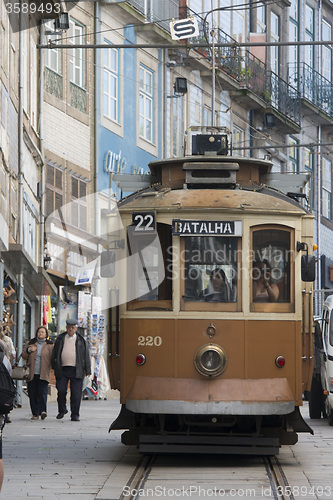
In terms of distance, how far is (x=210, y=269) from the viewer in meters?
14.6

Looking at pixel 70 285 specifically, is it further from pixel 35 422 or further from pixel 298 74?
pixel 298 74

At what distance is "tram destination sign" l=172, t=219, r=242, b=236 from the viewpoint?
14.6m

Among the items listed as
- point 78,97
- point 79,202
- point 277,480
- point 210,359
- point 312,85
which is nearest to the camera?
point 277,480

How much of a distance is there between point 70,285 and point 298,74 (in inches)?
824

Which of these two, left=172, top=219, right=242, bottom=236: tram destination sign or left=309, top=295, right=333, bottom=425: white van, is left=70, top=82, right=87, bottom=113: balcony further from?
left=172, top=219, right=242, bottom=236: tram destination sign

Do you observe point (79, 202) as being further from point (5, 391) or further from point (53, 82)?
point (5, 391)

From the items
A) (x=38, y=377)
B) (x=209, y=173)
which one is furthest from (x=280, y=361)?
(x=38, y=377)

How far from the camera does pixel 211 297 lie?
14586mm

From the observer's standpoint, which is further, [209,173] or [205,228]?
[209,173]

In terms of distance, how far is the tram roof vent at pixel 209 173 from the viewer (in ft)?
50.6

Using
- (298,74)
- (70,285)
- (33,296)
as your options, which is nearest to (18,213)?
(33,296)

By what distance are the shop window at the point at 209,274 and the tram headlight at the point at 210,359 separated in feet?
1.55

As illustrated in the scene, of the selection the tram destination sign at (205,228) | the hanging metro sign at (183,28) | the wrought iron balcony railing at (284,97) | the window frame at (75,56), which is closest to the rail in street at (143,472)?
the tram destination sign at (205,228)

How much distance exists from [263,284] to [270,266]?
0.72 ft
